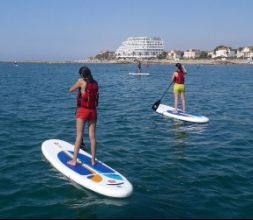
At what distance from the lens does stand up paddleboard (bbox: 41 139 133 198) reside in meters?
8.05

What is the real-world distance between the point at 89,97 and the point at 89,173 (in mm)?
1757

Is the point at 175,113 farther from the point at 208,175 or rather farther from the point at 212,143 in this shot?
the point at 208,175

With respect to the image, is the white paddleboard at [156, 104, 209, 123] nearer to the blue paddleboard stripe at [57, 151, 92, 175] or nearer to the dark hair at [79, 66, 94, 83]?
the blue paddleboard stripe at [57, 151, 92, 175]

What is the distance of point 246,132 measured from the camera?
1445 cm

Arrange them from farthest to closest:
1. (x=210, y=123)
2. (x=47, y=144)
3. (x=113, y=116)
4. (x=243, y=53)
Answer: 1. (x=243, y=53)
2. (x=113, y=116)
3. (x=210, y=123)
4. (x=47, y=144)

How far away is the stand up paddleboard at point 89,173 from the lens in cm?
805

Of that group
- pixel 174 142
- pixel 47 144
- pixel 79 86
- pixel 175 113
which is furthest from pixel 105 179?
pixel 175 113

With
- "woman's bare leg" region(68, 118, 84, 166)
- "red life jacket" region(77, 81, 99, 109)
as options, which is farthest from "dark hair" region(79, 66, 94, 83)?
"woman's bare leg" region(68, 118, 84, 166)

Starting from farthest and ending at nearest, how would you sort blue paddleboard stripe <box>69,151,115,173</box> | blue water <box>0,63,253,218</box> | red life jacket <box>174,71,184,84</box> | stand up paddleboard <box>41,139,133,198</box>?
red life jacket <box>174,71,184,84</box> → blue paddleboard stripe <box>69,151,115,173</box> → stand up paddleboard <box>41,139,133,198</box> → blue water <box>0,63,253,218</box>

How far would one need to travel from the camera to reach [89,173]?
29.1ft

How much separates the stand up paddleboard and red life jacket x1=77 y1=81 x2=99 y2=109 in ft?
5.02

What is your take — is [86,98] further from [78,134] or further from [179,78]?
[179,78]

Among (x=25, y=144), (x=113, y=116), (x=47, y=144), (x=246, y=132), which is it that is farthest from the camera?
(x=113, y=116)

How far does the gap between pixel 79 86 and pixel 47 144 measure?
333cm
